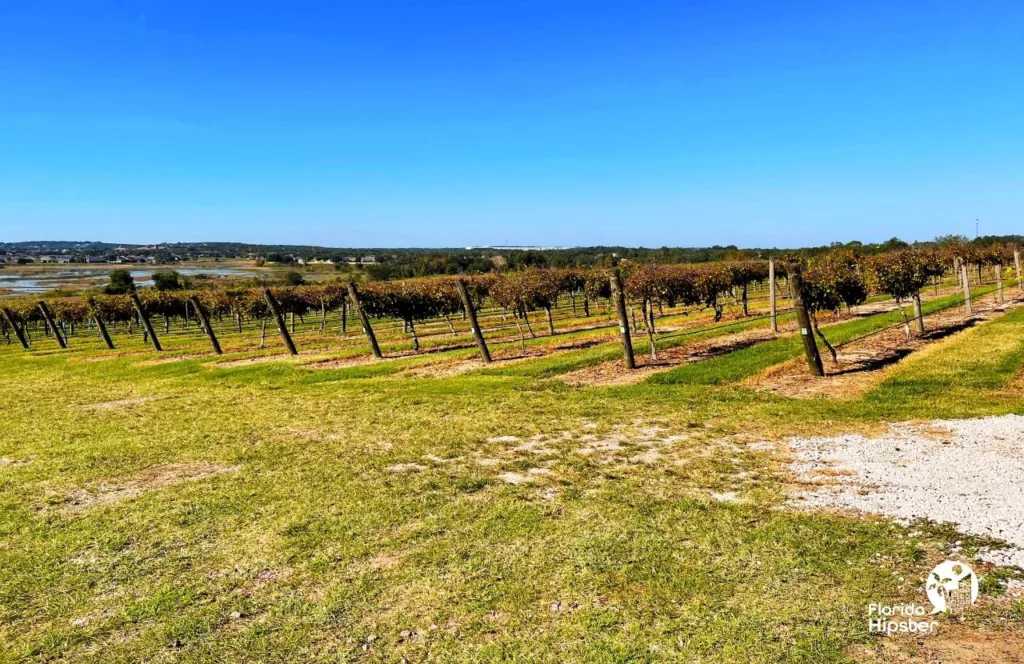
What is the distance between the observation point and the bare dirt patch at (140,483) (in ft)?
32.8

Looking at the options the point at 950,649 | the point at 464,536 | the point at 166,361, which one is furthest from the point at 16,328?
the point at 950,649

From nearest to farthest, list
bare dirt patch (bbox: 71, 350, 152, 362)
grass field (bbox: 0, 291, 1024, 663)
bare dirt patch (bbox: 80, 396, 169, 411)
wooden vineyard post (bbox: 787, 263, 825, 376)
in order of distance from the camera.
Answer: grass field (bbox: 0, 291, 1024, 663) < wooden vineyard post (bbox: 787, 263, 825, 376) < bare dirt patch (bbox: 80, 396, 169, 411) < bare dirt patch (bbox: 71, 350, 152, 362)

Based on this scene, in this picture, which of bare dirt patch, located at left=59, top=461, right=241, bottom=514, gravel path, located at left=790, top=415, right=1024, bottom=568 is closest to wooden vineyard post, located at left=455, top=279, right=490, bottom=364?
bare dirt patch, located at left=59, top=461, right=241, bottom=514

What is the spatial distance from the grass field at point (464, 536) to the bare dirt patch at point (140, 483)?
61 millimetres

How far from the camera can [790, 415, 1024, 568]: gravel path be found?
714 cm

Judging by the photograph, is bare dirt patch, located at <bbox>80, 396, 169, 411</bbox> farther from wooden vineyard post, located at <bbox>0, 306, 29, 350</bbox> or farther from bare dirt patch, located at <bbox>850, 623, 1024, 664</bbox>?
wooden vineyard post, located at <bbox>0, 306, 29, 350</bbox>

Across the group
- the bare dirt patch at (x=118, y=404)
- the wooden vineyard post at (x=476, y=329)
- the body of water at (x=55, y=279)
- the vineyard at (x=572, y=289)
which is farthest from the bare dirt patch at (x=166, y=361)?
the body of water at (x=55, y=279)

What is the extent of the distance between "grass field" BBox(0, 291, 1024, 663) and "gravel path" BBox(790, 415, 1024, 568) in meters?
0.49

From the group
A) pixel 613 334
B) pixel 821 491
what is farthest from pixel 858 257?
pixel 821 491

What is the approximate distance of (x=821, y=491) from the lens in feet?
27.7

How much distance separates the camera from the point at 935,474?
8664mm

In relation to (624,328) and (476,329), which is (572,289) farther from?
(624,328)

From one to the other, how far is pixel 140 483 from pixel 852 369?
62.0ft

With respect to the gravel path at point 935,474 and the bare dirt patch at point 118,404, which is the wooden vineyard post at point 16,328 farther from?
the gravel path at point 935,474
